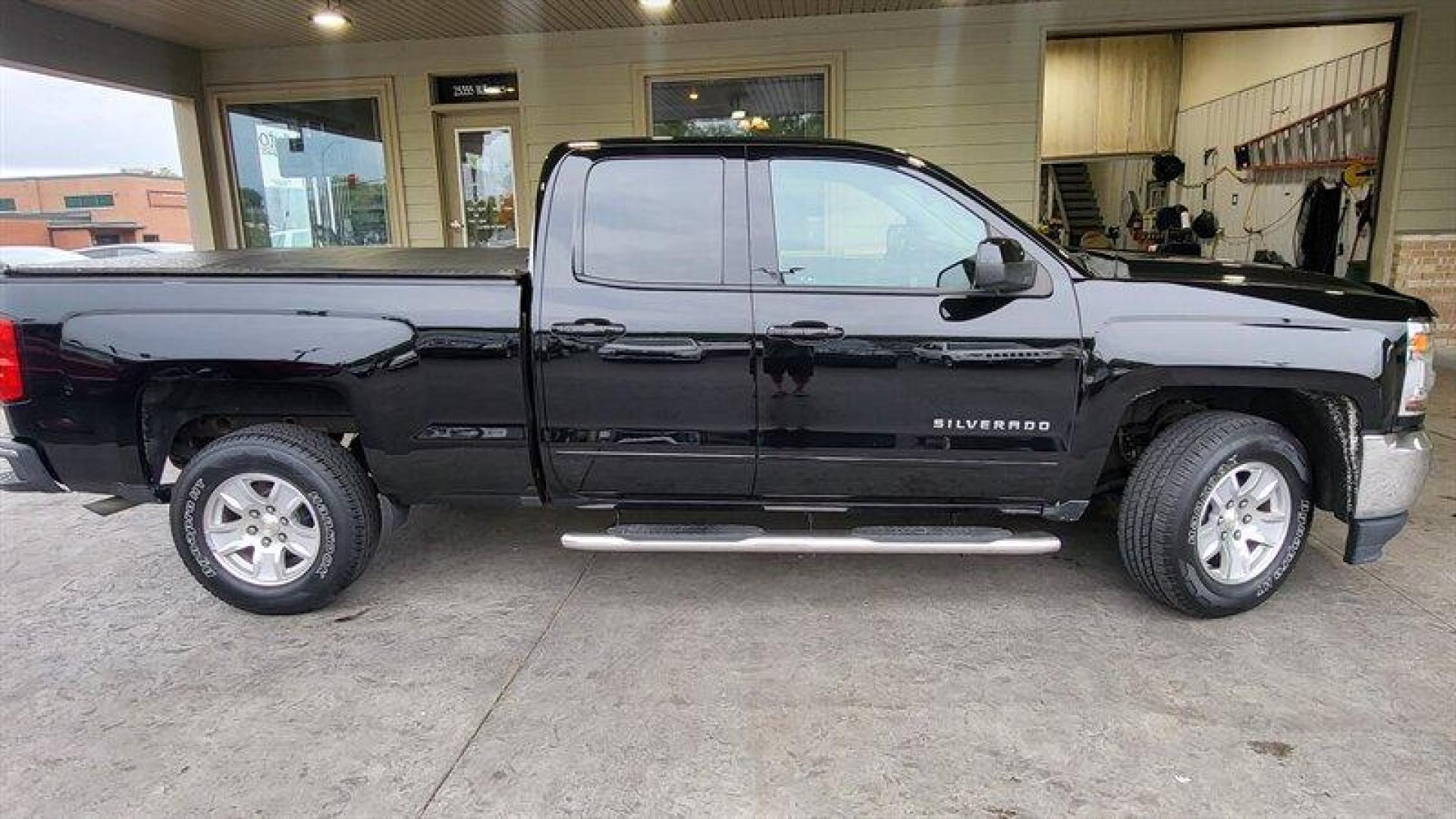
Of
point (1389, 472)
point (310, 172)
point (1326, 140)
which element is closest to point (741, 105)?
point (310, 172)

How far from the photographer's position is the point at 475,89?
9.70 m

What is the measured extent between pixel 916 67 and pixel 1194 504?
6.73 m

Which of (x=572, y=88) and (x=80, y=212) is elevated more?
(x=572, y=88)

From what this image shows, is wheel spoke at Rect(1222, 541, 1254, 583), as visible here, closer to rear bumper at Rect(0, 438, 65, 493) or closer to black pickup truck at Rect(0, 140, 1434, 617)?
black pickup truck at Rect(0, 140, 1434, 617)

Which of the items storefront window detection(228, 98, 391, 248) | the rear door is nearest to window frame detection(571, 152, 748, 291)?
the rear door

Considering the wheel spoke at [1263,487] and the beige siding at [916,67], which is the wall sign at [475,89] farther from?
the wheel spoke at [1263,487]

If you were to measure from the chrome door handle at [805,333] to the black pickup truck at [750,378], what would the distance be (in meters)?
0.01

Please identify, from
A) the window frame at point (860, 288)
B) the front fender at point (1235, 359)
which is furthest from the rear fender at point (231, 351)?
the front fender at point (1235, 359)

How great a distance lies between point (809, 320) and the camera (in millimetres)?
3363

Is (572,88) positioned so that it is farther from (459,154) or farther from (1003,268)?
(1003,268)

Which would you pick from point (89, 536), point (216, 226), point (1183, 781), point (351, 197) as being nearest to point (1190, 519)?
point (1183, 781)

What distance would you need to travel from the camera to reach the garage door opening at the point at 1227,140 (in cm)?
1067

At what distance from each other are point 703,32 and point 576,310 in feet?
21.9

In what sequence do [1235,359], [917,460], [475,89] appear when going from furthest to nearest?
1. [475,89]
2. [917,460]
3. [1235,359]
